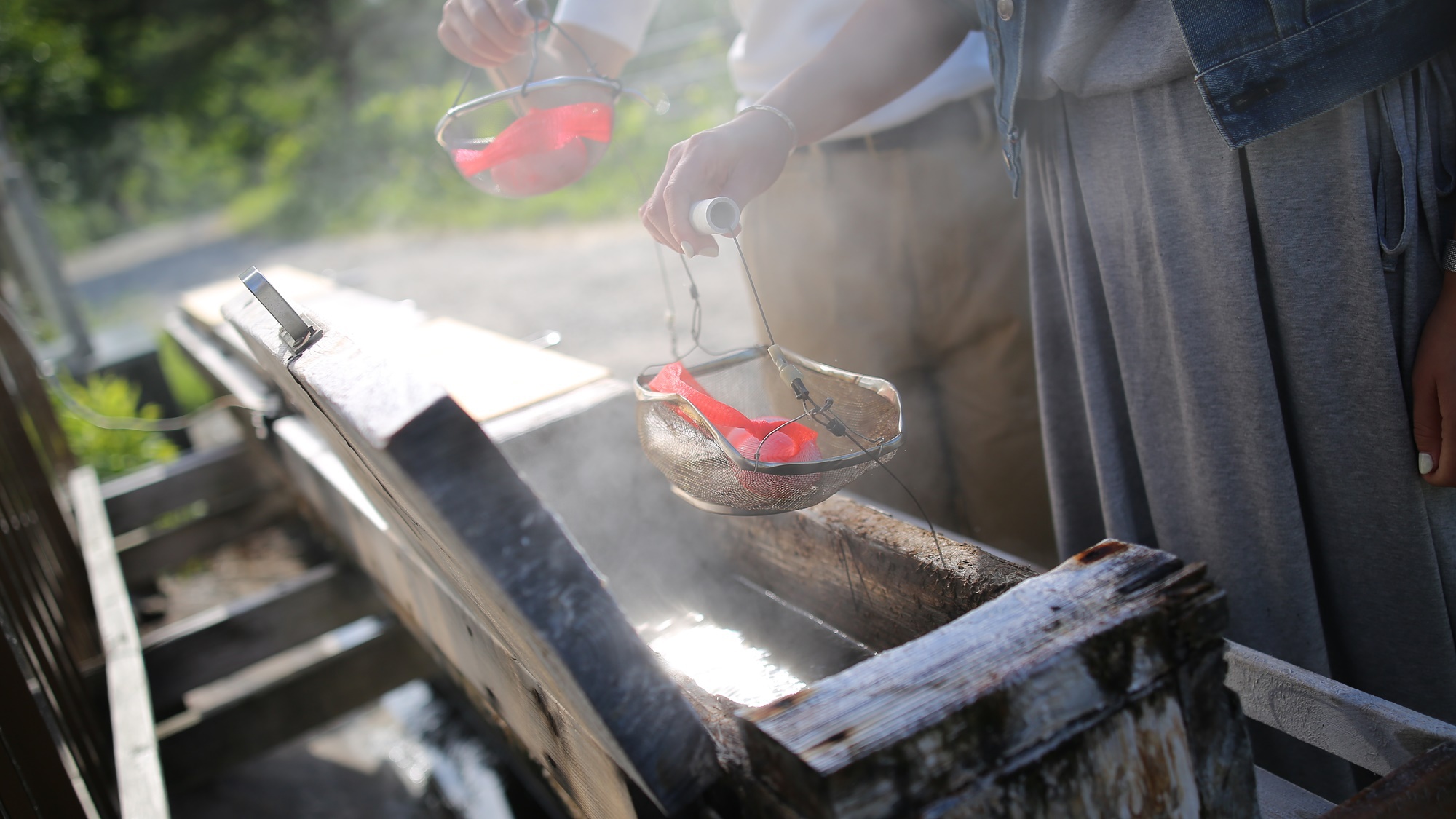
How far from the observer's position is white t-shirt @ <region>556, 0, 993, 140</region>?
6.58 feet

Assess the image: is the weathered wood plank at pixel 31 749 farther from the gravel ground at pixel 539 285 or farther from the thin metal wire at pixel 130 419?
the gravel ground at pixel 539 285

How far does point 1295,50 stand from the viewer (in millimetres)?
1197

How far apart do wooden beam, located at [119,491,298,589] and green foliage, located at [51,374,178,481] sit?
1360mm

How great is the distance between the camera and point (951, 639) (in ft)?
3.12

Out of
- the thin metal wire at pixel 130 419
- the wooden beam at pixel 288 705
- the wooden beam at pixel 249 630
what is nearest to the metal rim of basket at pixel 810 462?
the wooden beam at pixel 288 705

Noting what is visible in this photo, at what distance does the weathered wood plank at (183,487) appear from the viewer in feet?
12.3

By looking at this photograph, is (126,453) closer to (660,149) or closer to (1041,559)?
(1041,559)

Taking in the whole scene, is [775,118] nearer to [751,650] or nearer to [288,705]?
[751,650]

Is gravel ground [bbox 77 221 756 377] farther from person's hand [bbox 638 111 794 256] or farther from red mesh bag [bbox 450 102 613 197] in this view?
person's hand [bbox 638 111 794 256]

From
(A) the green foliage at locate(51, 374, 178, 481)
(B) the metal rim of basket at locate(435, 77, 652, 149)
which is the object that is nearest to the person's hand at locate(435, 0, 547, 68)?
(B) the metal rim of basket at locate(435, 77, 652, 149)

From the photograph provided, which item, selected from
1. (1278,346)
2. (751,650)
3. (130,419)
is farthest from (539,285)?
(1278,346)

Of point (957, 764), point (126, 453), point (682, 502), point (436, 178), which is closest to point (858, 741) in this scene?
point (957, 764)

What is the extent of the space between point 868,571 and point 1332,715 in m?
0.72

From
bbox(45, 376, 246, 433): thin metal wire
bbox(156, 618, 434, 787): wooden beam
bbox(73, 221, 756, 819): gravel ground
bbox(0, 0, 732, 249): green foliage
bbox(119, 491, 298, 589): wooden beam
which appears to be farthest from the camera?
bbox(0, 0, 732, 249): green foliage
